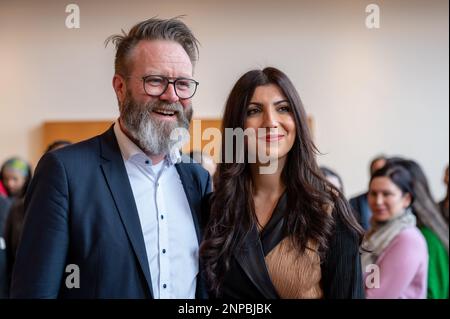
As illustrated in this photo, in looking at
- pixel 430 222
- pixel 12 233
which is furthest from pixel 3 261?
pixel 430 222

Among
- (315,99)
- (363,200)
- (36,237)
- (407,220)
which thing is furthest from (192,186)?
(363,200)

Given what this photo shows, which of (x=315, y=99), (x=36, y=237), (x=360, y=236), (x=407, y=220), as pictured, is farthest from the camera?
(x=407, y=220)

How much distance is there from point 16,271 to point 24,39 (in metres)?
0.53

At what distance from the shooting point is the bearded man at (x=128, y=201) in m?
0.96

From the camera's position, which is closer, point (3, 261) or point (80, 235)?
point (80, 235)

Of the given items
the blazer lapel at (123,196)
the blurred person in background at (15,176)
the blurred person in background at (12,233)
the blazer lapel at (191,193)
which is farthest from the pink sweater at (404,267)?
the blurred person in background at (15,176)

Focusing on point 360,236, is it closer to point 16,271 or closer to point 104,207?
point 104,207

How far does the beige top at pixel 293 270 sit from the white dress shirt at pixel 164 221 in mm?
146

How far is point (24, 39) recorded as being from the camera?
1.25 meters

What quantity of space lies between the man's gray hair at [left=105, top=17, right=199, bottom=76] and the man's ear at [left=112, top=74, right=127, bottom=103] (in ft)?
0.04

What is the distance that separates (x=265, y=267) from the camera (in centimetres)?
104

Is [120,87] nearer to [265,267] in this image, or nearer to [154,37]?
[154,37]

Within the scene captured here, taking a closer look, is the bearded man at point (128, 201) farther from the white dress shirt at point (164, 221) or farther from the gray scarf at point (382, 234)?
the gray scarf at point (382, 234)

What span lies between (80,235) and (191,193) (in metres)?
0.22
